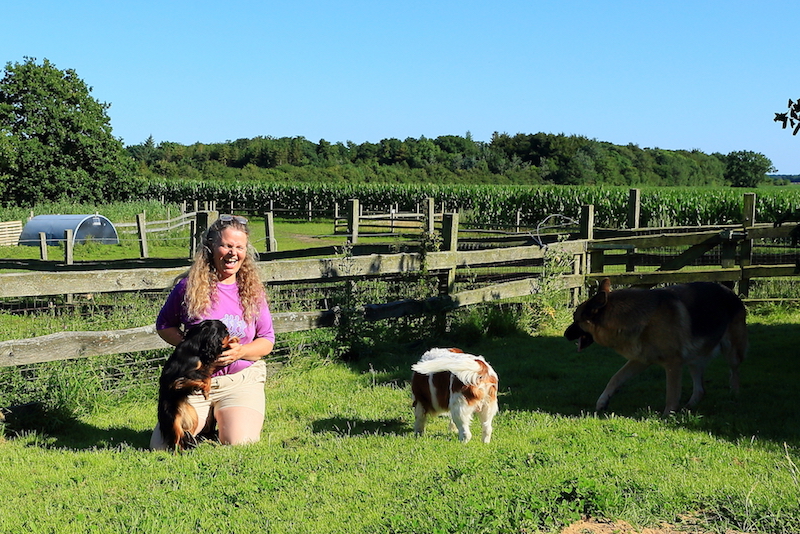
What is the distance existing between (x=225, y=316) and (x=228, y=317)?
0.07 ft

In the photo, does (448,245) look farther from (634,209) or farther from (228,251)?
(634,209)

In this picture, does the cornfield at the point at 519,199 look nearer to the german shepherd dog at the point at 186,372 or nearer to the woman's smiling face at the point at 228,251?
the woman's smiling face at the point at 228,251

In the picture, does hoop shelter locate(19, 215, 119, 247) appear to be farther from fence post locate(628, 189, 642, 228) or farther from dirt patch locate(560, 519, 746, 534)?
dirt patch locate(560, 519, 746, 534)

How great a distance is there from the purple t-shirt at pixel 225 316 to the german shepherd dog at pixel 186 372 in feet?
0.72

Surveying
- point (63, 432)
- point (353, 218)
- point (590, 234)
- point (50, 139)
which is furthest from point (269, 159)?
point (63, 432)

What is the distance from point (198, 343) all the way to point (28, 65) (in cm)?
5307

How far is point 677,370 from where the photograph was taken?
19.5 ft

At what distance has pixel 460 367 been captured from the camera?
15.9 feet

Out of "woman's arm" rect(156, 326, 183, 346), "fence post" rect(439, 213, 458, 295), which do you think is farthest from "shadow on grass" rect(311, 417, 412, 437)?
"fence post" rect(439, 213, 458, 295)

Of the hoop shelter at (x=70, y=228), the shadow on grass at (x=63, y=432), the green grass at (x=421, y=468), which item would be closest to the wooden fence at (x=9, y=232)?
the hoop shelter at (x=70, y=228)

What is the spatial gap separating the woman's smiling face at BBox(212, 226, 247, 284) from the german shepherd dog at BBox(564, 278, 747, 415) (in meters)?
3.01

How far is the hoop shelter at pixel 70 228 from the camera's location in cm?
2497

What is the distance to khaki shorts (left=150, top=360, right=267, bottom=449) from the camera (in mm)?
5043

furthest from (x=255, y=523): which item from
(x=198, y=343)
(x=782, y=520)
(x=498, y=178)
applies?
(x=498, y=178)
